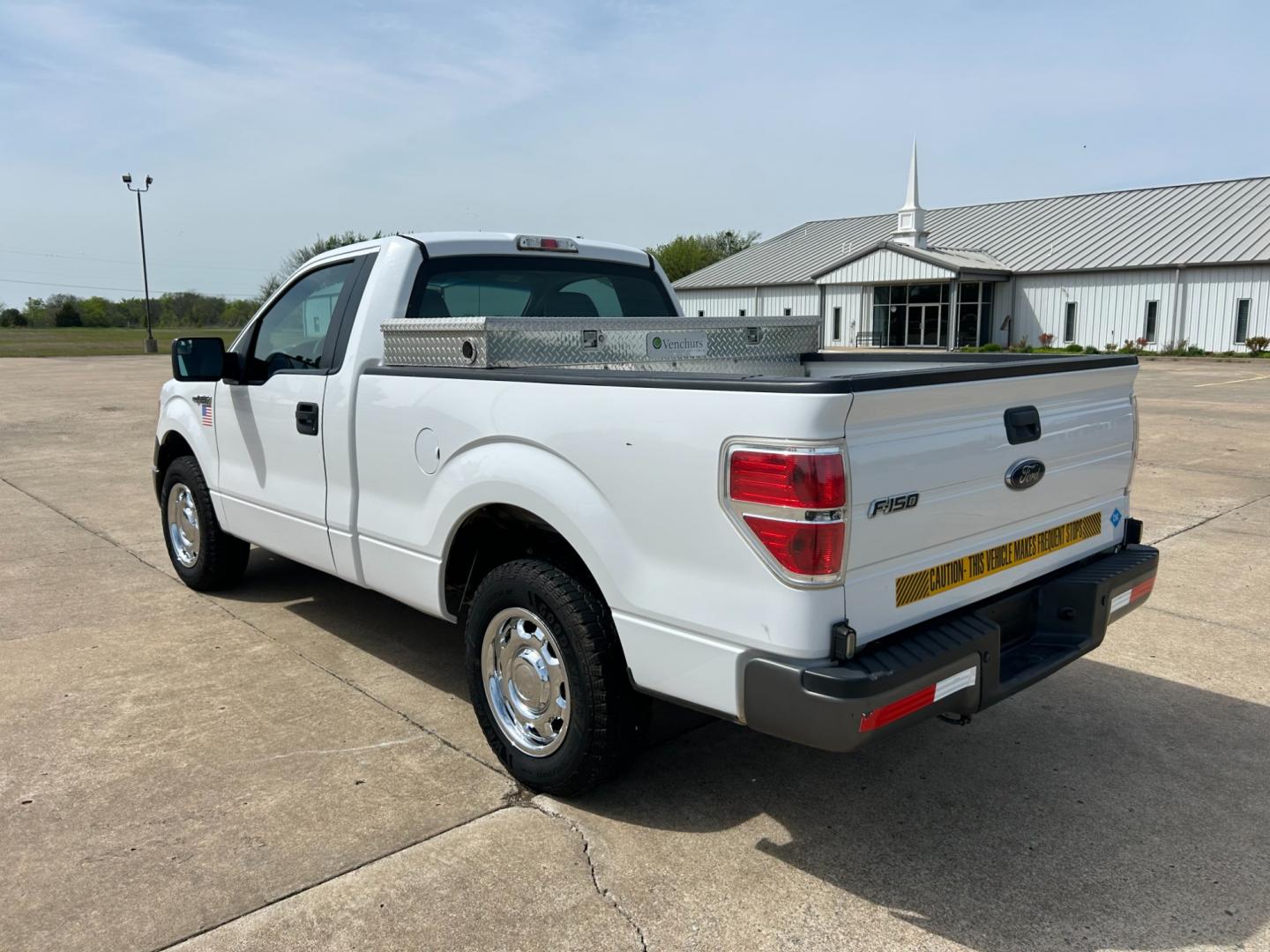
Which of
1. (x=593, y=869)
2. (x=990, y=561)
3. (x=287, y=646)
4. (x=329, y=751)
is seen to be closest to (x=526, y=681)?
(x=593, y=869)

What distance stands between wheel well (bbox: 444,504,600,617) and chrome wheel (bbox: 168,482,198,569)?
257 centimetres

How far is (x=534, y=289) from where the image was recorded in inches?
190

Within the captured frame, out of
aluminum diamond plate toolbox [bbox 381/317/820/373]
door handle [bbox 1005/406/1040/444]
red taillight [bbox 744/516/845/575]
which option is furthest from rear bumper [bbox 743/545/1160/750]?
aluminum diamond plate toolbox [bbox 381/317/820/373]

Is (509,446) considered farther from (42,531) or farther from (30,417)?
(30,417)

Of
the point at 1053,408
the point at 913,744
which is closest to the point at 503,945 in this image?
the point at 913,744

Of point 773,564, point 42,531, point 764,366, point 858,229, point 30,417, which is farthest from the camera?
point 858,229

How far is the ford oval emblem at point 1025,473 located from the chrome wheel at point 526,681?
1552mm

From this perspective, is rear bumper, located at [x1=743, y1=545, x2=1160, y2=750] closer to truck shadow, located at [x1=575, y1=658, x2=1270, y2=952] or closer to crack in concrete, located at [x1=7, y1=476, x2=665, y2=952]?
truck shadow, located at [x1=575, y1=658, x2=1270, y2=952]

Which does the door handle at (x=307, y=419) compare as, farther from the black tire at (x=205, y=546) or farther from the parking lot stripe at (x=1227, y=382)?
the parking lot stripe at (x=1227, y=382)

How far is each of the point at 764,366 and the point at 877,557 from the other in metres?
2.18

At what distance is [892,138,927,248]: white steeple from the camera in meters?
44.6

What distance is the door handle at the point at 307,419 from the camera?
14.5 feet

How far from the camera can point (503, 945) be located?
2676 millimetres

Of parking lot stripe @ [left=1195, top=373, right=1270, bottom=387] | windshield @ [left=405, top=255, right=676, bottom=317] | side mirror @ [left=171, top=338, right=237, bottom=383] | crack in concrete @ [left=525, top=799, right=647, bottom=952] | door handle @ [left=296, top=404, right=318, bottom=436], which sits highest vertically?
windshield @ [left=405, top=255, right=676, bottom=317]
